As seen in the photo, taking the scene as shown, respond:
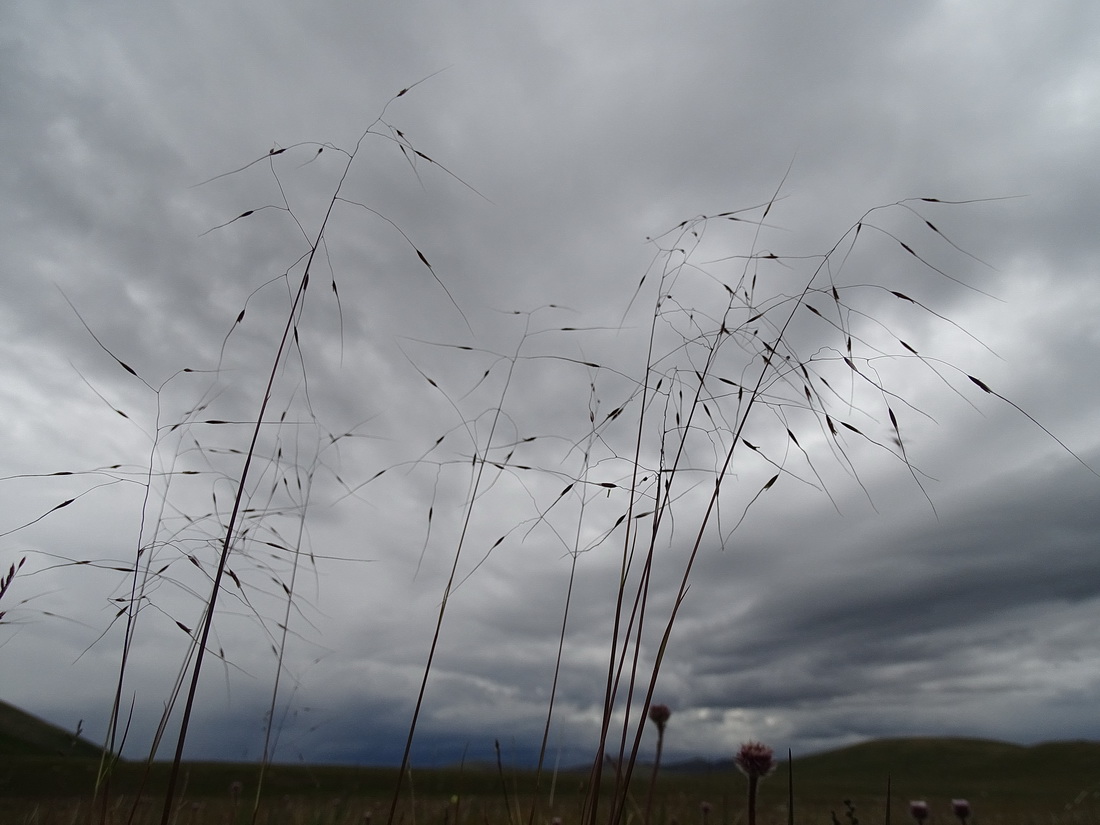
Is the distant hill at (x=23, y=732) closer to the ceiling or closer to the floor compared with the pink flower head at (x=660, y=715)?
closer to the floor

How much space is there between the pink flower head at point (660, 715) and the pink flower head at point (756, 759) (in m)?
0.91

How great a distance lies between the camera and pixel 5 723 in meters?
62.4

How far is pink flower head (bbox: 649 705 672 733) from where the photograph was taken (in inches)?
166

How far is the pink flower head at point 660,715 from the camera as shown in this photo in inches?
166

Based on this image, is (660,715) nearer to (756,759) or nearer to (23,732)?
(756,759)

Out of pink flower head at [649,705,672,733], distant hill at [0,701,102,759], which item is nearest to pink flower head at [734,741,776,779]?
pink flower head at [649,705,672,733]

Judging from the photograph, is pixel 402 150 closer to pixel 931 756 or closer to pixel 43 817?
pixel 43 817

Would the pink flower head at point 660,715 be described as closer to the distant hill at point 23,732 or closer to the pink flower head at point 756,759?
the pink flower head at point 756,759

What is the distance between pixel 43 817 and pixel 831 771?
8557cm

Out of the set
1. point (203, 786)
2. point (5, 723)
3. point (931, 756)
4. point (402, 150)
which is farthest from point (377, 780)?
point (402, 150)

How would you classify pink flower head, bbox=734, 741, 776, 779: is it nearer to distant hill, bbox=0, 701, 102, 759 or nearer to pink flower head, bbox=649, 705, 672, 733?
pink flower head, bbox=649, 705, 672, 733

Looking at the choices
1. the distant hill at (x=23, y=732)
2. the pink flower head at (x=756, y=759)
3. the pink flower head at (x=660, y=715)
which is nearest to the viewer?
the pink flower head at (x=756, y=759)

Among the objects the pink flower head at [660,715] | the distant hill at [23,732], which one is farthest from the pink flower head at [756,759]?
the distant hill at [23,732]

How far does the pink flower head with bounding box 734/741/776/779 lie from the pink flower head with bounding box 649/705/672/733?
0.91 metres
